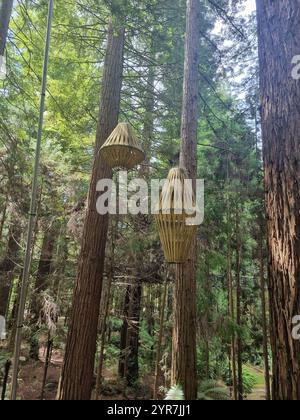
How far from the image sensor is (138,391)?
745 centimetres

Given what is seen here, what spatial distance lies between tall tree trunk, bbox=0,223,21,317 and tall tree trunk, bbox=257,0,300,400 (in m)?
5.90

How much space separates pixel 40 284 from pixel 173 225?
619 cm

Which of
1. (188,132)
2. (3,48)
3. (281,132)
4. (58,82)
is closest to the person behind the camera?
(281,132)

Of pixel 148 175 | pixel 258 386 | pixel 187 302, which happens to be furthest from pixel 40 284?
pixel 258 386

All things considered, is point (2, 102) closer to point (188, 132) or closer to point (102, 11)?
point (102, 11)

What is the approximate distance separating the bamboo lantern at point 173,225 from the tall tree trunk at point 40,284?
4.43m

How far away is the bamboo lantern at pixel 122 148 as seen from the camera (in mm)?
3010

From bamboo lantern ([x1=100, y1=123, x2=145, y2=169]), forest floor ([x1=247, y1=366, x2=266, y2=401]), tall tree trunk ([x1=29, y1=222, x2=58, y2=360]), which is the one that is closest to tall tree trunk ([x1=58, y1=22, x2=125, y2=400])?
bamboo lantern ([x1=100, y1=123, x2=145, y2=169])

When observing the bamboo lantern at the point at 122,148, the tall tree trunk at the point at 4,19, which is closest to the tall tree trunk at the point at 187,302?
the bamboo lantern at the point at 122,148

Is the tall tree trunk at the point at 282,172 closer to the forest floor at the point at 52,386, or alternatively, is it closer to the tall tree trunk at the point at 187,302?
the tall tree trunk at the point at 187,302

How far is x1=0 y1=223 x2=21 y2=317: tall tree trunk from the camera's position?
A: 723 cm

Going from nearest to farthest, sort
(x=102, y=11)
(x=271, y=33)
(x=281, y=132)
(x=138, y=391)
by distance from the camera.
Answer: (x=281, y=132) < (x=271, y=33) < (x=102, y=11) < (x=138, y=391)

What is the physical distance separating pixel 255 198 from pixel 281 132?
618 centimetres

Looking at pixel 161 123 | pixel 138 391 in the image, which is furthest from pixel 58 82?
pixel 138 391
